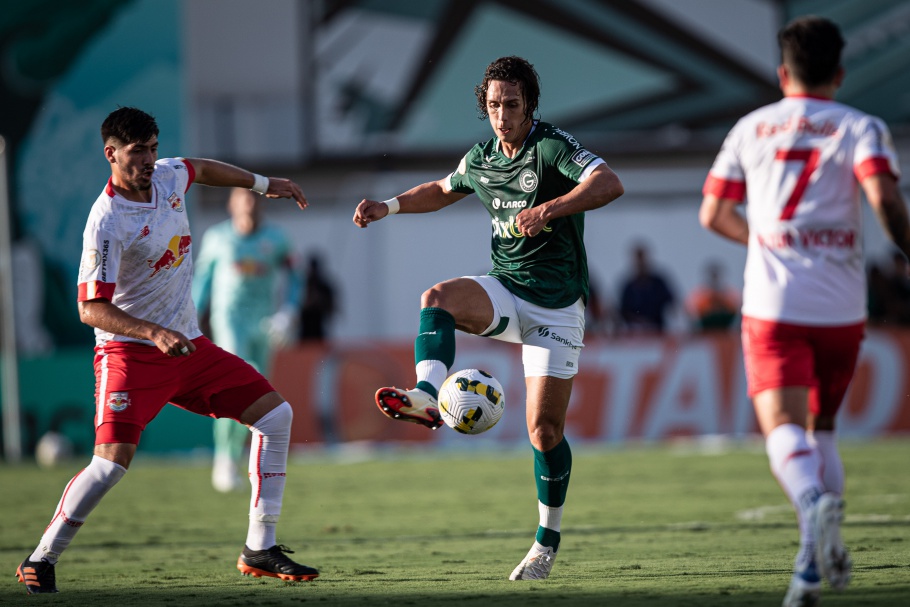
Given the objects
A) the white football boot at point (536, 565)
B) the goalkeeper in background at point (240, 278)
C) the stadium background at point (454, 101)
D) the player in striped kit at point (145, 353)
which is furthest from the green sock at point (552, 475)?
the stadium background at point (454, 101)

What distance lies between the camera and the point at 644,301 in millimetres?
18172

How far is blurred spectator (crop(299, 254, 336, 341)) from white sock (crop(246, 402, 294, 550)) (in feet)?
37.9

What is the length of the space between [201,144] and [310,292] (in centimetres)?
913

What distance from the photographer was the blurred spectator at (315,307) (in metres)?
18.8

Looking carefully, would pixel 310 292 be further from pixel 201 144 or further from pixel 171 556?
pixel 171 556

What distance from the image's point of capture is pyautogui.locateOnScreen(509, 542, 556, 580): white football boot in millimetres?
6625

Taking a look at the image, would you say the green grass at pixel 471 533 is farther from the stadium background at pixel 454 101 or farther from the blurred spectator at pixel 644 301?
the stadium background at pixel 454 101

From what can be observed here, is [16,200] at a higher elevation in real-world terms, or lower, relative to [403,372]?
higher

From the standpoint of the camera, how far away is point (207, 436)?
1736cm

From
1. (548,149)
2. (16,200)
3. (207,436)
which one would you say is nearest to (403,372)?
(207,436)

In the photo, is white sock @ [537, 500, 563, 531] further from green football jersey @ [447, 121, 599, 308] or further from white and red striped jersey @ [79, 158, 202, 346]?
white and red striped jersey @ [79, 158, 202, 346]

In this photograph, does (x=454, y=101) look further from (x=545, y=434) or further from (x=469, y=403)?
(x=469, y=403)

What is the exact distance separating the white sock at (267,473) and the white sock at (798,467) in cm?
288

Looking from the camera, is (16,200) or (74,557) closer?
(74,557)
